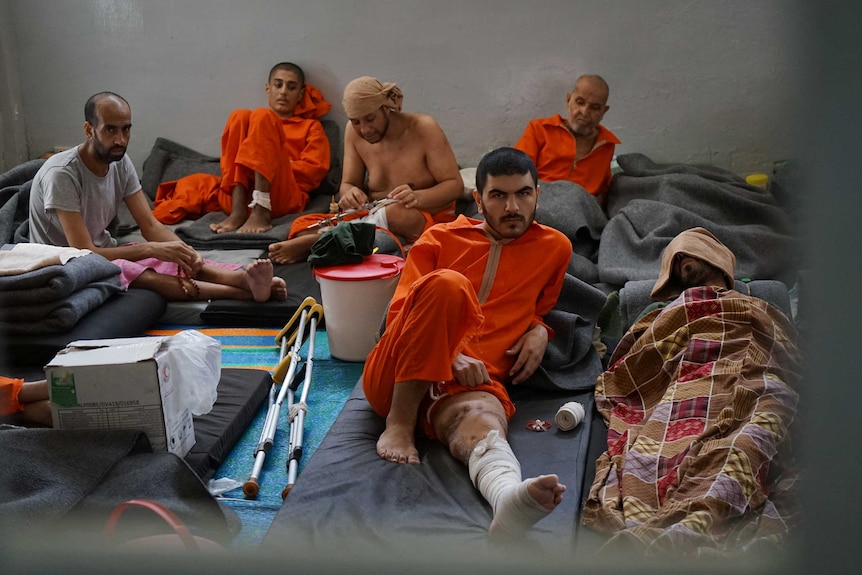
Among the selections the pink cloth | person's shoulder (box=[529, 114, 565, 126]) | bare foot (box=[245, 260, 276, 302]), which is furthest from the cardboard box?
person's shoulder (box=[529, 114, 565, 126])

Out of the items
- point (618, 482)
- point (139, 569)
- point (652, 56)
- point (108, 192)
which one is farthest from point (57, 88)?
point (139, 569)

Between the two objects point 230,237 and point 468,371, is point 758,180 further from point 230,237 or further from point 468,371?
point 468,371

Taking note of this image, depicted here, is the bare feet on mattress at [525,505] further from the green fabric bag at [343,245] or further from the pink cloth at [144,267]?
the pink cloth at [144,267]

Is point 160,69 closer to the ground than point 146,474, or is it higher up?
higher up

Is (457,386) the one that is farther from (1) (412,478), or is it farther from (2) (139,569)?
(2) (139,569)

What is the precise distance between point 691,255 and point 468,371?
0.88m

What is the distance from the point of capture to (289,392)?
269 centimetres

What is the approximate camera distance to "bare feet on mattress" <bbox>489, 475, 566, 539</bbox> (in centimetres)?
163

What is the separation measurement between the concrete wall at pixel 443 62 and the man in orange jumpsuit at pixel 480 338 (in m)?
2.44

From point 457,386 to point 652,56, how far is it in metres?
3.14

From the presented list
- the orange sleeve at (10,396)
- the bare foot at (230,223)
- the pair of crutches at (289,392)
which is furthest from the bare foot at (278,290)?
the orange sleeve at (10,396)

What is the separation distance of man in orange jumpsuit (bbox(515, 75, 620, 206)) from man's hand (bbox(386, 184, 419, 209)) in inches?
32.1

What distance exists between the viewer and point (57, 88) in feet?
17.4

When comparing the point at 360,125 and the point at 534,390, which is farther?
the point at 360,125
